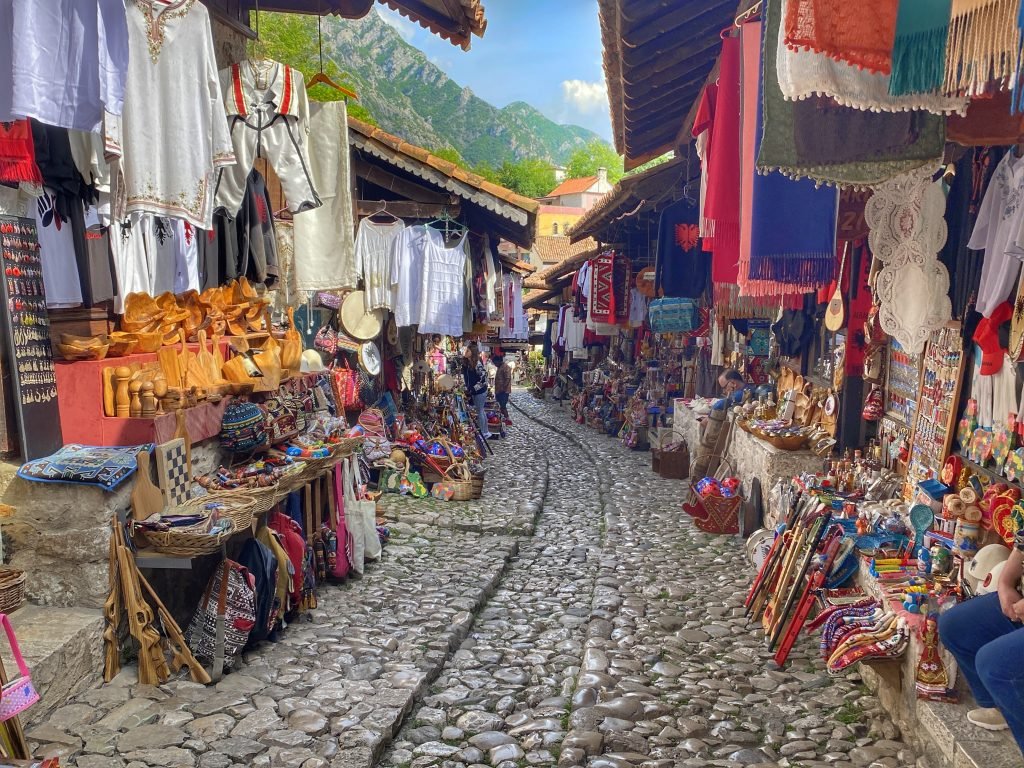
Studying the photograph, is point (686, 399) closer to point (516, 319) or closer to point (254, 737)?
point (516, 319)

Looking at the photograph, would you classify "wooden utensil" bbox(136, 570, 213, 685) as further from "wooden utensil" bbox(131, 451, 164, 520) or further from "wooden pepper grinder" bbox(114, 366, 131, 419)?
"wooden pepper grinder" bbox(114, 366, 131, 419)

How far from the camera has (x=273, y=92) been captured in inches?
220

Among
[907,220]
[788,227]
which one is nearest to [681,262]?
[907,220]

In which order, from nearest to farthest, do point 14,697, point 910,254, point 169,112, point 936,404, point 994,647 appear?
point 14,697
point 994,647
point 169,112
point 910,254
point 936,404

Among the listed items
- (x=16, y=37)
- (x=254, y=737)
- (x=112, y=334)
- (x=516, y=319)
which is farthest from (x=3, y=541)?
(x=516, y=319)

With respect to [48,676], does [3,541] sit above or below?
above

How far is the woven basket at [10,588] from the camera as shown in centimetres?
392

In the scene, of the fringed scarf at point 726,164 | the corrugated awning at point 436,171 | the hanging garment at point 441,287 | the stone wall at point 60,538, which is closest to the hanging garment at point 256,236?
the stone wall at point 60,538

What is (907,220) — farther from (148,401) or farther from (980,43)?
(148,401)

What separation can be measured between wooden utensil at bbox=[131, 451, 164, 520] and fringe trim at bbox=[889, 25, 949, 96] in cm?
422

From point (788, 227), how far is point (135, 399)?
12.9ft

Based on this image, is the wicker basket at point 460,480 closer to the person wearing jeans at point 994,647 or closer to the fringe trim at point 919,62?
the person wearing jeans at point 994,647

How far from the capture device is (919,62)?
2.51 meters

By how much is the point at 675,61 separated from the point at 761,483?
4312 millimetres
